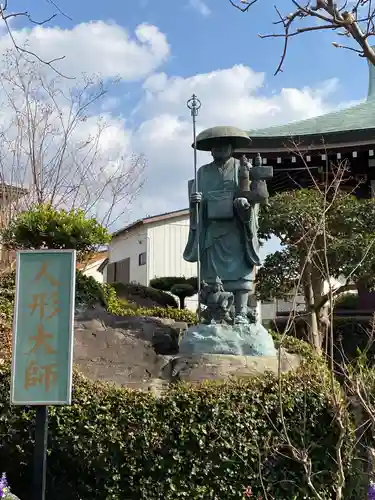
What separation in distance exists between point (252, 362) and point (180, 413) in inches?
59.3

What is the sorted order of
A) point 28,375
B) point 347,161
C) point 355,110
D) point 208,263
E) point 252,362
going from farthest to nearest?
point 355,110
point 347,161
point 208,263
point 252,362
point 28,375

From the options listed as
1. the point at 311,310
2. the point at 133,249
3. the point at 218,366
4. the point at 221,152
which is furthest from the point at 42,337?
the point at 133,249

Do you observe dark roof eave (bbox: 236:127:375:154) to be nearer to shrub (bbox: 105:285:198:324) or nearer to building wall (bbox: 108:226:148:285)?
shrub (bbox: 105:285:198:324)

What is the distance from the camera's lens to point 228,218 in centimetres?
686

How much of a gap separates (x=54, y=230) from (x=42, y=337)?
20.4 feet

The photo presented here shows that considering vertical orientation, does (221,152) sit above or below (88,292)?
above

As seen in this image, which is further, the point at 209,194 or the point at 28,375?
the point at 209,194

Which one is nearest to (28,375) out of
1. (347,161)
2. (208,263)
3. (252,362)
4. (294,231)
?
(252,362)

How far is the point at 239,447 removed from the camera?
4.71m

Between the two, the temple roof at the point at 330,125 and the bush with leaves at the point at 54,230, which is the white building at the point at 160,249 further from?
the bush with leaves at the point at 54,230

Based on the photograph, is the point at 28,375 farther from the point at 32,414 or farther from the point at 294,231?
the point at 294,231

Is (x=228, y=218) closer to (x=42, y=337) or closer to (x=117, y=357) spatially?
(x=117, y=357)

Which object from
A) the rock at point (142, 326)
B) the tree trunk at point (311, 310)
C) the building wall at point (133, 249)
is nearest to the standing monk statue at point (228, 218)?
the rock at point (142, 326)

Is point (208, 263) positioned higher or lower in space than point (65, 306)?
higher
